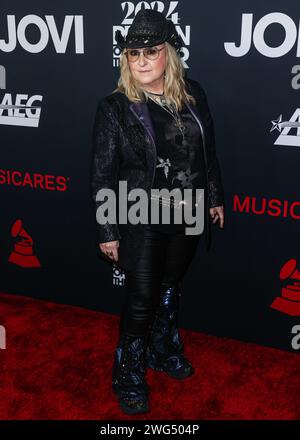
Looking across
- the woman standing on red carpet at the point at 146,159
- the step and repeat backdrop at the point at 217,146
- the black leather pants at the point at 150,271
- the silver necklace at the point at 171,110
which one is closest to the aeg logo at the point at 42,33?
the step and repeat backdrop at the point at 217,146

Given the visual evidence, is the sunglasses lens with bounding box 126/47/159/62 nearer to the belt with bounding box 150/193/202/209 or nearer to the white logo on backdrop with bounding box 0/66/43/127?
the belt with bounding box 150/193/202/209

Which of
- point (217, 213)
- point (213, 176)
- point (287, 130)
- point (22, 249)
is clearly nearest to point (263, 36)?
point (287, 130)

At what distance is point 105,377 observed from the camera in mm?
2428

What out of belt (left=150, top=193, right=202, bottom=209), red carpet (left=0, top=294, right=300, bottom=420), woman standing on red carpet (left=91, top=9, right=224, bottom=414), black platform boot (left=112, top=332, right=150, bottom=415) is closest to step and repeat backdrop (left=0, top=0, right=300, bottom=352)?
red carpet (left=0, top=294, right=300, bottom=420)

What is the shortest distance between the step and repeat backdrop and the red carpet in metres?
0.17

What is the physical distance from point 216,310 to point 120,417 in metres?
0.88

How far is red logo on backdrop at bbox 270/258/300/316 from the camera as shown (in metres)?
2.55

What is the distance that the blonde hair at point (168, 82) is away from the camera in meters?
1.94

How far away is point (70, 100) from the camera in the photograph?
2.68m

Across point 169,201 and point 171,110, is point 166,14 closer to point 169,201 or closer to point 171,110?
point 171,110

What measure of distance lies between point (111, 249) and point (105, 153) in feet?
1.32
